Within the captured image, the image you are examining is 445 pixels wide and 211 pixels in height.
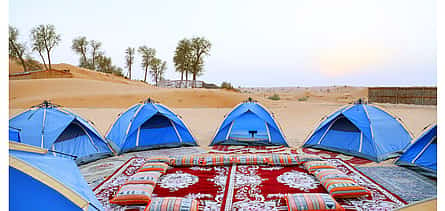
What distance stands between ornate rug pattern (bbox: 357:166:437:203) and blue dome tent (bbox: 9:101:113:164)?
622 centimetres

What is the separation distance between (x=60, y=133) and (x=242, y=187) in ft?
13.9

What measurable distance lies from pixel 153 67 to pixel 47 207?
49.7m

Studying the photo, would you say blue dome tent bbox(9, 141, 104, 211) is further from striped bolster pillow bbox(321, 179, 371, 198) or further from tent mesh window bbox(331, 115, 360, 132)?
tent mesh window bbox(331, 115, 360, 132)

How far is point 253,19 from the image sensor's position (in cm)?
1858

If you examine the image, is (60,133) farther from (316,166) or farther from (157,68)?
(157,68)

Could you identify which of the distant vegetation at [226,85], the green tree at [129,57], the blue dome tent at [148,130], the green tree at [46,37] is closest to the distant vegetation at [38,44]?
the green tree at [46,37]

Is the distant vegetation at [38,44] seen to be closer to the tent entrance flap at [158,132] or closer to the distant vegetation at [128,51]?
the distant vegetation at [128,51]

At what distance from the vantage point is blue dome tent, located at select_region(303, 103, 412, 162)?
23.1 feet

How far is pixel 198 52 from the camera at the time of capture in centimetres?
3788

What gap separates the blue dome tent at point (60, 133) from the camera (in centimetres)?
633

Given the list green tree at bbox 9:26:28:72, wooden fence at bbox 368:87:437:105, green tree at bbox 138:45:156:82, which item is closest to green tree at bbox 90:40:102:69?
green tree at bbox 138:45:156:82
